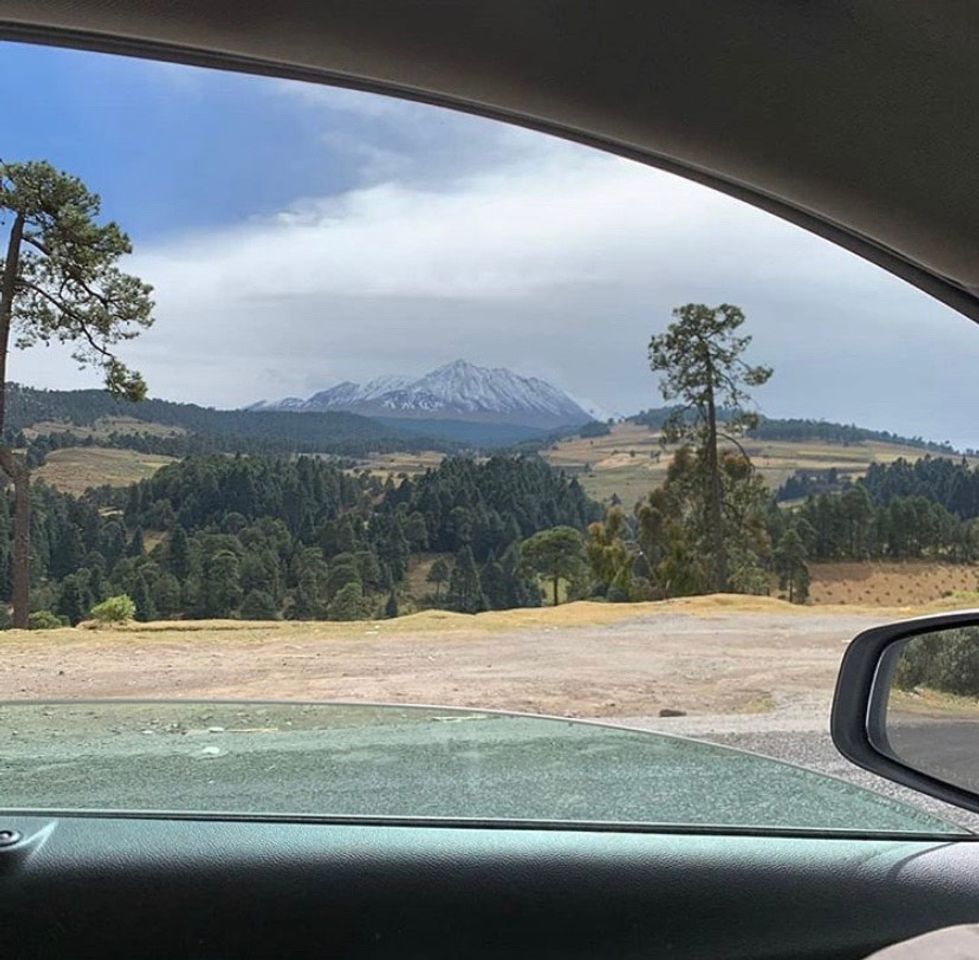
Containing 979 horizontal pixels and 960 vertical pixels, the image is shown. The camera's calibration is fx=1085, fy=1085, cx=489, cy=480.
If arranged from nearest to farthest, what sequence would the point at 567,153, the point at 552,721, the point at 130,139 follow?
the point at 567,153
the point at 552,721
the point at 130,139

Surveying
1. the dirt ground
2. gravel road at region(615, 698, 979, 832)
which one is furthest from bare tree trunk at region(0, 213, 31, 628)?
gravel road at region(615, 698, 979, 832)

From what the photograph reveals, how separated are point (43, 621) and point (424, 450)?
1.20 meters

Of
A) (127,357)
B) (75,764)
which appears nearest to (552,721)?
(75,764)

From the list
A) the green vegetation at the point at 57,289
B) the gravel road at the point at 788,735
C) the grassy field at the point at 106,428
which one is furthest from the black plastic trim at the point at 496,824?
the grassy field at the point at 106,428

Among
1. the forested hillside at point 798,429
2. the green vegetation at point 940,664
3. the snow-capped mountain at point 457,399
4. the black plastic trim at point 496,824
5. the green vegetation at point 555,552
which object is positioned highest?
the snow-capped mountain at point 457,399

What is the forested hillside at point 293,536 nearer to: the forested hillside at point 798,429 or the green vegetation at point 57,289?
the green vegetation at point 57,289

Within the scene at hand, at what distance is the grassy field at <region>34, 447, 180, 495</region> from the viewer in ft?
10.0

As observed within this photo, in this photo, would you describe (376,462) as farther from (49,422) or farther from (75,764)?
(75,764)

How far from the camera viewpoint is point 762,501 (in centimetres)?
335

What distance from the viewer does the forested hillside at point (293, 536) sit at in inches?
123

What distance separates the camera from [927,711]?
1.96m

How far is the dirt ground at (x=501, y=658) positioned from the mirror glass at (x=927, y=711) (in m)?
1.04

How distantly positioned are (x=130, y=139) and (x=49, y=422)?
814 mm

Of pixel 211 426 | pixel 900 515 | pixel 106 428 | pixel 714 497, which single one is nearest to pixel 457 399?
pixel 211 426
